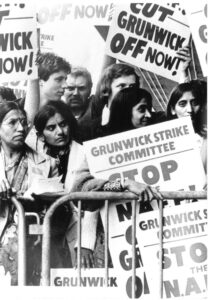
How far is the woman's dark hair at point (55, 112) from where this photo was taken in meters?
4.71

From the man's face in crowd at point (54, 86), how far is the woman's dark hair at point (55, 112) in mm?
49

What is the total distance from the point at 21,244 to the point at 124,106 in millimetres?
1208

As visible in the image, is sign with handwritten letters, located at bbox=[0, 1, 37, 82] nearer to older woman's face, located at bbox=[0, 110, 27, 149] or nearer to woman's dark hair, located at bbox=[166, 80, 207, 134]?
older woman's face, located at bbox=[0, 110, 27, 149]

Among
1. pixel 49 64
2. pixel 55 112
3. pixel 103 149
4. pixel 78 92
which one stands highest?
pixel 49 64

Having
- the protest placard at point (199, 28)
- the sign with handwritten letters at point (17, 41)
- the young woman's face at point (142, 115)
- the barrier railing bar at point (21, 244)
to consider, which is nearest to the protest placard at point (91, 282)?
the barrier railing bar at point (21, 244)

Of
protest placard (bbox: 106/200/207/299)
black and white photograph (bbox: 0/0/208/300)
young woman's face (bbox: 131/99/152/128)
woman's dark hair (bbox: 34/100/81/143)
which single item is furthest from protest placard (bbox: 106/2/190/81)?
protest placard (bbox: 106/200/207/299)

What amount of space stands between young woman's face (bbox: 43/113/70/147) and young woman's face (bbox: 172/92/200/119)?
78 cm

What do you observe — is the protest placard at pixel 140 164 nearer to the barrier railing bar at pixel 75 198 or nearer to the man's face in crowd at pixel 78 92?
the barrier railing bar at pixel 75 198

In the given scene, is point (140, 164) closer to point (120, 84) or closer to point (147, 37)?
point (120, 84)

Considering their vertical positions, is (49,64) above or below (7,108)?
above

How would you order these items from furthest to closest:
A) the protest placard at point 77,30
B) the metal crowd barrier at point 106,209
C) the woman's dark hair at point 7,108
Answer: the woman's dark hair at point 7,108 < the protest placard at point 77,30 < the metal crowd barrier at point 106,209

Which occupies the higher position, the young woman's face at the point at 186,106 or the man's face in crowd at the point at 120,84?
the man's face in crowd at the point at 120,84

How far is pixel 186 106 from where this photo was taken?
15.1 feet

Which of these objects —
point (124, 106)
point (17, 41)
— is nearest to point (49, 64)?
point (17, 41)
